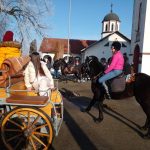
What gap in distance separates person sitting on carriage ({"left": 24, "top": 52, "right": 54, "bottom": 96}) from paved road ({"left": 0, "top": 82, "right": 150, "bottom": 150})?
1.26m

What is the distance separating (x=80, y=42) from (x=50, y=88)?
2456 inches

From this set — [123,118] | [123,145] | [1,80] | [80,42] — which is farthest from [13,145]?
[80,42]

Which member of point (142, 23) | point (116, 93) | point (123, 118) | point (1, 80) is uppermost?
point (142, 23)

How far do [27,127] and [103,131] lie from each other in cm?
276

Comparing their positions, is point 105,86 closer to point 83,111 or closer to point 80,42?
point 83,111

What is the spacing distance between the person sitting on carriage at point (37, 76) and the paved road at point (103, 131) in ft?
4.12

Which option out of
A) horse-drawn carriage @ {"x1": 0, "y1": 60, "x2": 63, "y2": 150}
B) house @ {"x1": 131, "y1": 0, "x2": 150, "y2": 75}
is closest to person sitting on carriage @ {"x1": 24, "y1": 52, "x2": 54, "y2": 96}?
horse-drawn carriage @ {"x1": 0, "y1": 60, "x2": 63, "y2": 150}

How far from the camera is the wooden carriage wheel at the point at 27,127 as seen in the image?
527 centimetres

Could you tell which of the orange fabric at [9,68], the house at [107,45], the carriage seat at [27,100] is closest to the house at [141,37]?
the orange fabric at [9,68]

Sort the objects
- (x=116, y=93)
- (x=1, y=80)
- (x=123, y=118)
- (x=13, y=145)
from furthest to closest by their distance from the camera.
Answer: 1. (x=123, y=118)
2. (x=116, y=93)
3. (x=1, y=80)
4. (x=13, y=145)

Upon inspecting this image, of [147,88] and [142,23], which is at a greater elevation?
[142,23]

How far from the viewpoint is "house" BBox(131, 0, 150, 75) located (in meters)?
25.7

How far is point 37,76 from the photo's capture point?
6.38 m

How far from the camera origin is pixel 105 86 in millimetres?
8570
